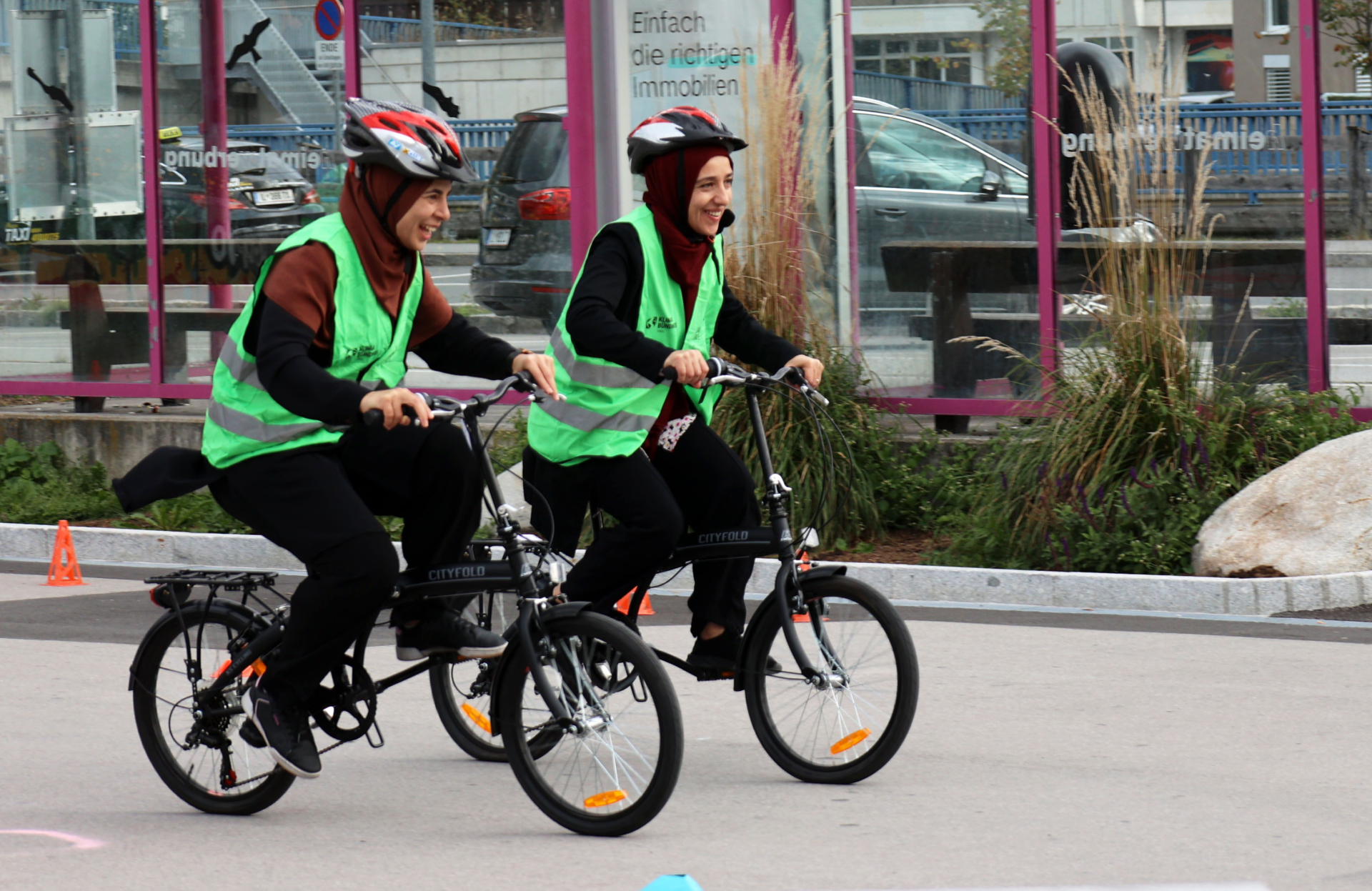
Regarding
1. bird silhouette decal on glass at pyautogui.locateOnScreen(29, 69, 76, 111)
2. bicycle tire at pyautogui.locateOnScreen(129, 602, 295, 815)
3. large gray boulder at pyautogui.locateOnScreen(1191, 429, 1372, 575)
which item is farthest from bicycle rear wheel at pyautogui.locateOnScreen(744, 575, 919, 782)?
bird silhouette decal on glass at pyautogui.locateOnScreen(29, 69, 76, 111)

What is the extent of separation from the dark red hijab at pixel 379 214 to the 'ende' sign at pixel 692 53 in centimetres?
573

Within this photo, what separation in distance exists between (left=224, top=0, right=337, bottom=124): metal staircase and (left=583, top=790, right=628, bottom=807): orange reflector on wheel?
24.8 feet

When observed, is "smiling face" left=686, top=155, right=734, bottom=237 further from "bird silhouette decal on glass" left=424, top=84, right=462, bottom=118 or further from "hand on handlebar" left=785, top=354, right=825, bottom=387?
"bird silhouette decal on glass" left=424, top=84, right=462, bottom=118

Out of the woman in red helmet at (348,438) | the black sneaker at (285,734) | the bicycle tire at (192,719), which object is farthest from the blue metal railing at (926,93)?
the black sneaker at (285,734)

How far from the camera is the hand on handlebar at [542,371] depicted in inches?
184

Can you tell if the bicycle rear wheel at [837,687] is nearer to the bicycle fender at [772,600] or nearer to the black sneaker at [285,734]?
the bicycle fender at [772,600]

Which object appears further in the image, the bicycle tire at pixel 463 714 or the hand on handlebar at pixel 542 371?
the bicycle tire at pixel 463 714

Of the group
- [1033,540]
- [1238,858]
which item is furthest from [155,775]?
[1033,540]

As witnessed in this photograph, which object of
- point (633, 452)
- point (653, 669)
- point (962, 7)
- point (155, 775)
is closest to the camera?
point (653, 669)

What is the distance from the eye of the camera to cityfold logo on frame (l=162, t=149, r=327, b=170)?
38.1ft

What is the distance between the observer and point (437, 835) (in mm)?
4922

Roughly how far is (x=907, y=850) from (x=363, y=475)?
1660mm

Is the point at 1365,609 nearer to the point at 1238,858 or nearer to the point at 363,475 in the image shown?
the point at 1238,858

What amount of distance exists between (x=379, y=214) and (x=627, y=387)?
904 millimetres
